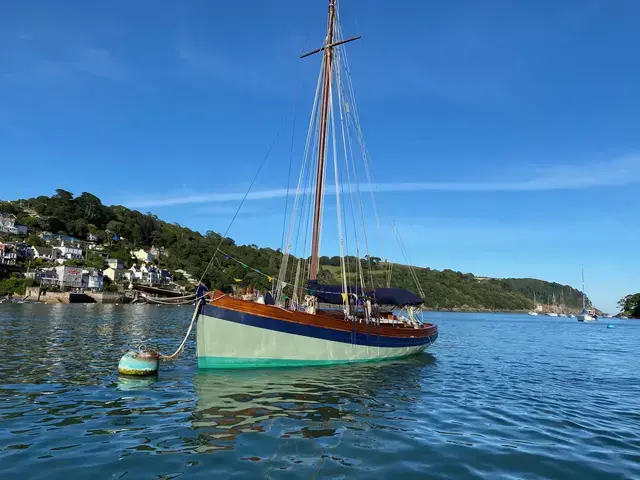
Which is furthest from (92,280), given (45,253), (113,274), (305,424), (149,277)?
(305,424)

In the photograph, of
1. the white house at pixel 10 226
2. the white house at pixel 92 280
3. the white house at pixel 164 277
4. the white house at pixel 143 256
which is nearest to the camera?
the white house at pixel 92 280

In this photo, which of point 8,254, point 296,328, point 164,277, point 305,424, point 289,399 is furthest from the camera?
point 164,277

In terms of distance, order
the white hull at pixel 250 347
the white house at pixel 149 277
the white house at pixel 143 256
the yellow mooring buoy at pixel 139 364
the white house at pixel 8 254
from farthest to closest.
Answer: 1. the white house at pixel 143 256
2. the white house at pixel 149 277
3. the white house at pixel 8 254
4. the white hull at pixel 250 347
5. the yellow mooring buoy at pixel 139 364

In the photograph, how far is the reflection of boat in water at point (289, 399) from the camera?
33.8 feet

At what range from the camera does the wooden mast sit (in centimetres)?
2483

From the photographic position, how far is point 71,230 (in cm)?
18788

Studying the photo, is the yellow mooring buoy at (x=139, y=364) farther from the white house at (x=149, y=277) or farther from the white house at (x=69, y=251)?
the white house at (x=69, y=251)

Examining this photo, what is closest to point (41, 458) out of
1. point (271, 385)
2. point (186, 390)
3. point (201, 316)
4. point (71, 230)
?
point (186, 390)

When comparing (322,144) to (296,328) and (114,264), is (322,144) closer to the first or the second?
(296,328)

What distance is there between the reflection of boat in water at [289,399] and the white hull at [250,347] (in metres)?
0.39

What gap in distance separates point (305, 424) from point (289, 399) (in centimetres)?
270

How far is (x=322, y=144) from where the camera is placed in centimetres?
2608

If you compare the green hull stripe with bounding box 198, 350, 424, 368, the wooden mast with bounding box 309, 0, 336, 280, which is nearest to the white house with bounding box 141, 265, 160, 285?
the wooden mast with bounding box 309, 0, 336, 280

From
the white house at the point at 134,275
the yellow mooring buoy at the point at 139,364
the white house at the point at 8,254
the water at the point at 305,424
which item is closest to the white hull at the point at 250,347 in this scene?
the water at the point at 305,424
